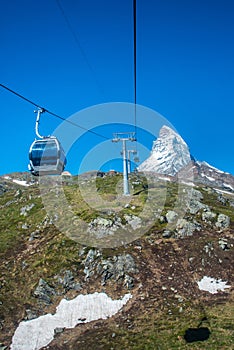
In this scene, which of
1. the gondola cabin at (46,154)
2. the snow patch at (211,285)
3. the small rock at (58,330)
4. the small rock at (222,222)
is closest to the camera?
the gondola cabin at (46,154)

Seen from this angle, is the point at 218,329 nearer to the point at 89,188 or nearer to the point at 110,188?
the point at 110,188

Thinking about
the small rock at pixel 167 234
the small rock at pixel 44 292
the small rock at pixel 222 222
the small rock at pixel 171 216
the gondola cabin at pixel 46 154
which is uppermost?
the small rock at pixel 171 216

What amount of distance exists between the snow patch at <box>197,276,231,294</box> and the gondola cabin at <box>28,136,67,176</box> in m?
21.2

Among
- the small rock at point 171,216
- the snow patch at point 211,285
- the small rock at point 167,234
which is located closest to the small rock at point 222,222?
the small rock at point 171,216

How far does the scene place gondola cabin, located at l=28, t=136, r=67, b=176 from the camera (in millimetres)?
27000

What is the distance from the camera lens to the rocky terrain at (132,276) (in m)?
28.0

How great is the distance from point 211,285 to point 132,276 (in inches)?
352

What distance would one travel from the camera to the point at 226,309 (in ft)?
101

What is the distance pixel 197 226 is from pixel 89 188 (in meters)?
41.7

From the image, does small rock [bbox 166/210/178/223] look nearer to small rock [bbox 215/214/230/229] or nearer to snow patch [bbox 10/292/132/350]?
small rock [bbox 215/214/230/229]

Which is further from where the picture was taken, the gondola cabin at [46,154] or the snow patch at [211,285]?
the snow patch at [211,285]

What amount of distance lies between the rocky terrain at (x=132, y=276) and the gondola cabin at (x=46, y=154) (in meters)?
15.5

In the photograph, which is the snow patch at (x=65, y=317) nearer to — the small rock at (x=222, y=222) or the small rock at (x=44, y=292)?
the small rock at (x=44, y=292)

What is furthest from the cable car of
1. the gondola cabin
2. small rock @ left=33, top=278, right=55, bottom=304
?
small rock @ left=33, top=278, right=55, bottom=304
